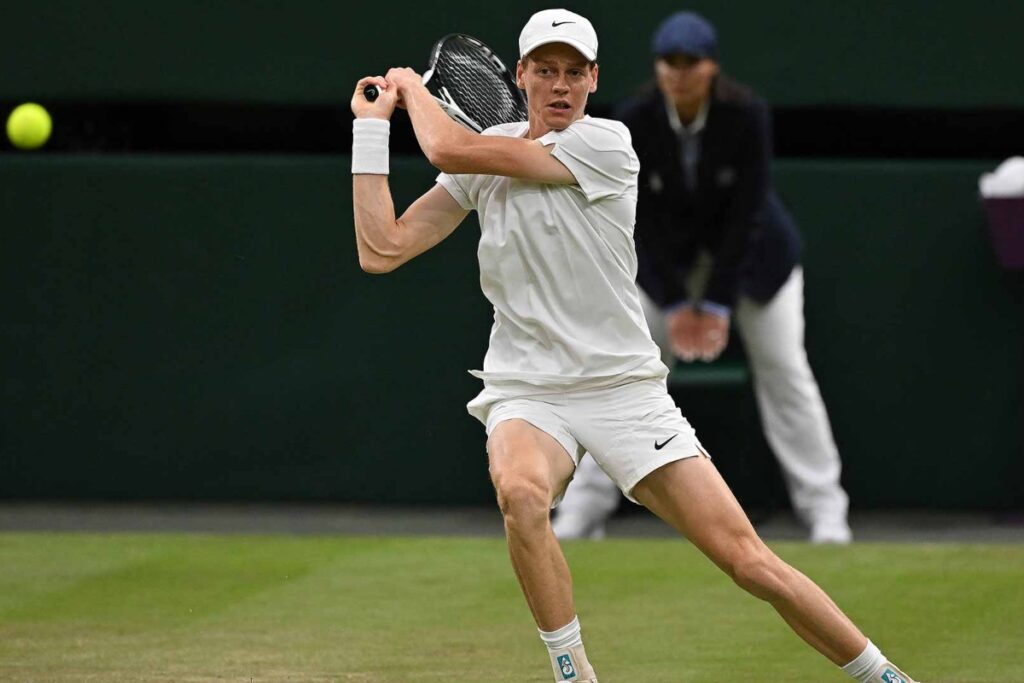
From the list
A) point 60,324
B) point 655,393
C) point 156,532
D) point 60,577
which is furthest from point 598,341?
point 60,324

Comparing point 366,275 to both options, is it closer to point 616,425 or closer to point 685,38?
point 685,38

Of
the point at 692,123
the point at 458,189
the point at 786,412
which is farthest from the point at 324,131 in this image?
the point at 458,189

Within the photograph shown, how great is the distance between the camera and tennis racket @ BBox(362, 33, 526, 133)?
446cm

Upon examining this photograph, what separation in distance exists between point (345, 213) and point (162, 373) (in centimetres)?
110

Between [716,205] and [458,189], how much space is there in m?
2.89

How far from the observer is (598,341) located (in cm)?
425

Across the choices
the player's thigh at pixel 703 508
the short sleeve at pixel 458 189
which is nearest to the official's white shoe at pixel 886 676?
the player's thigh at pixel 703 508

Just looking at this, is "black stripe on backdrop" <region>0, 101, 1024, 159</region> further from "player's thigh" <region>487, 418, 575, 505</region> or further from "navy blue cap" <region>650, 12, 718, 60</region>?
"player's thigh" <region>487, 418, 575, 505</region>

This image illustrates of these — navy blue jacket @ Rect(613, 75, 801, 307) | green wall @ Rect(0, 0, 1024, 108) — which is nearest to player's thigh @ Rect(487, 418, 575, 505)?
navy blue jacket @ Rect(613, 75, 801, 307)

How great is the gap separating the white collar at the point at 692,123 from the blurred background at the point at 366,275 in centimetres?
88

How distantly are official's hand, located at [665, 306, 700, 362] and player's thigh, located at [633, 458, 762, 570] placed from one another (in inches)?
112

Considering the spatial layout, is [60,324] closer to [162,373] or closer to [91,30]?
[162,373]

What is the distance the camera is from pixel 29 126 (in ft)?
26.0

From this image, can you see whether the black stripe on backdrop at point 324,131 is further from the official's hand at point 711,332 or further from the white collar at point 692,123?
the official's hand at point 711,332
